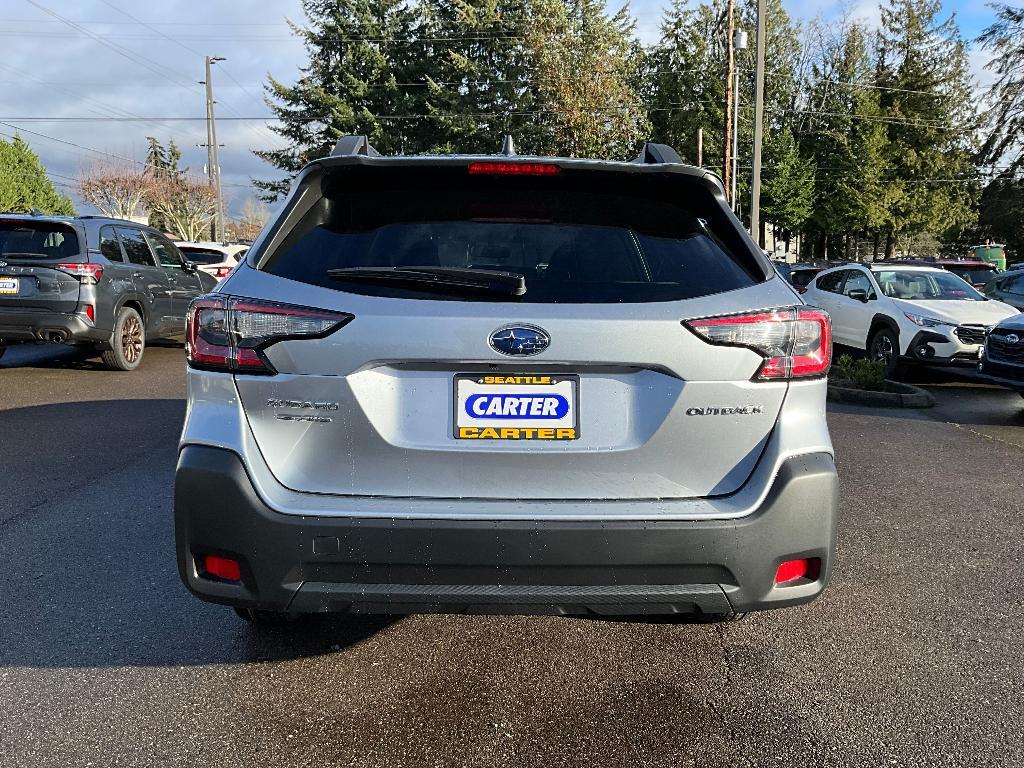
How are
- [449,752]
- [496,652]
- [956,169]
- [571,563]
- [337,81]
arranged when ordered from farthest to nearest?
[956,169], [337,81], [496,652], [449,752], [571,563]

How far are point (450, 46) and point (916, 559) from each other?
149 feet

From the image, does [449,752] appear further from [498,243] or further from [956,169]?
[956,169]

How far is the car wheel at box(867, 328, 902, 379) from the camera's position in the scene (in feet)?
37.8

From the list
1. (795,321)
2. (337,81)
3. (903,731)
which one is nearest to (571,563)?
(795,321)

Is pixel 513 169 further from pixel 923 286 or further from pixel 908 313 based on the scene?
pixel 923 286

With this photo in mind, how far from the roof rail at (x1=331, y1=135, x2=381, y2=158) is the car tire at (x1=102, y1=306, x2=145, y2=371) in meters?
8.40

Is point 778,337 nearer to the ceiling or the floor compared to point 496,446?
nearer to the ceiling

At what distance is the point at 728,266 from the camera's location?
271 cm

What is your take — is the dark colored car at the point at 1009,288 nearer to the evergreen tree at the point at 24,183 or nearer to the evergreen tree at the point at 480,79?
the evergreen tree at the point at 480,79

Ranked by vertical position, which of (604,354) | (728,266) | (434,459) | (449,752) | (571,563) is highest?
(728,266)

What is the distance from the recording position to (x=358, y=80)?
44438 mm

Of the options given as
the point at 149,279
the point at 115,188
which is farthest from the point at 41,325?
the point at 115,188

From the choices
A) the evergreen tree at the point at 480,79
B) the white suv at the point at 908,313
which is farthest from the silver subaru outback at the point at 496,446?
the evergreen tree at the point at 480,79

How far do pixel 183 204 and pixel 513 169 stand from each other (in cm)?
7121
